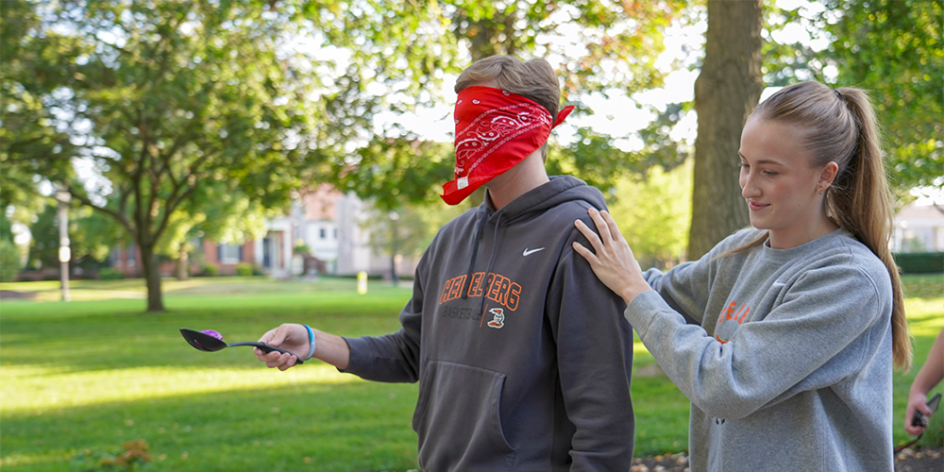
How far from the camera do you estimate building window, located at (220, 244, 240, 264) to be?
2373 inches

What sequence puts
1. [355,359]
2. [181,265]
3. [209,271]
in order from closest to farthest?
[355,359] → [181,265] → [209,271]

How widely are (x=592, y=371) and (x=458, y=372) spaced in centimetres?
45

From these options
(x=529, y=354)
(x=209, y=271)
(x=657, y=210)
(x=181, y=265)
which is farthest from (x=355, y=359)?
(x=209, y=271)

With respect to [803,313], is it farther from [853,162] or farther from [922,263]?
[922,263]

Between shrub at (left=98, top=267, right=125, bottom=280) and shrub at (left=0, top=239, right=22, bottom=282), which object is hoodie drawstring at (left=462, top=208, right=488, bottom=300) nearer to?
shrub at (left=0, top=239, right=22, bottom=282)

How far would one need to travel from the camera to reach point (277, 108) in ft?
56.2

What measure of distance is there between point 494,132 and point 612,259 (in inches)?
21.5

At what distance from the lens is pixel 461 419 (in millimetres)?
2230

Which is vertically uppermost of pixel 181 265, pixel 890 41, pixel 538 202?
pixel 890 41

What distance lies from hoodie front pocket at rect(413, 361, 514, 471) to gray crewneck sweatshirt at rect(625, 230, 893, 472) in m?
0.51

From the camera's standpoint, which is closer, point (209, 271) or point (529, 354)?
point (529, 354)

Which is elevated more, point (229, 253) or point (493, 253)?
point (493, 253)

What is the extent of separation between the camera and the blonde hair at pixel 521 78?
2.29 metres

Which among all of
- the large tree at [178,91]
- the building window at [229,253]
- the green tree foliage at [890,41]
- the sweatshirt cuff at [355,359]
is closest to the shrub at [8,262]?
the building window at [229,253]
